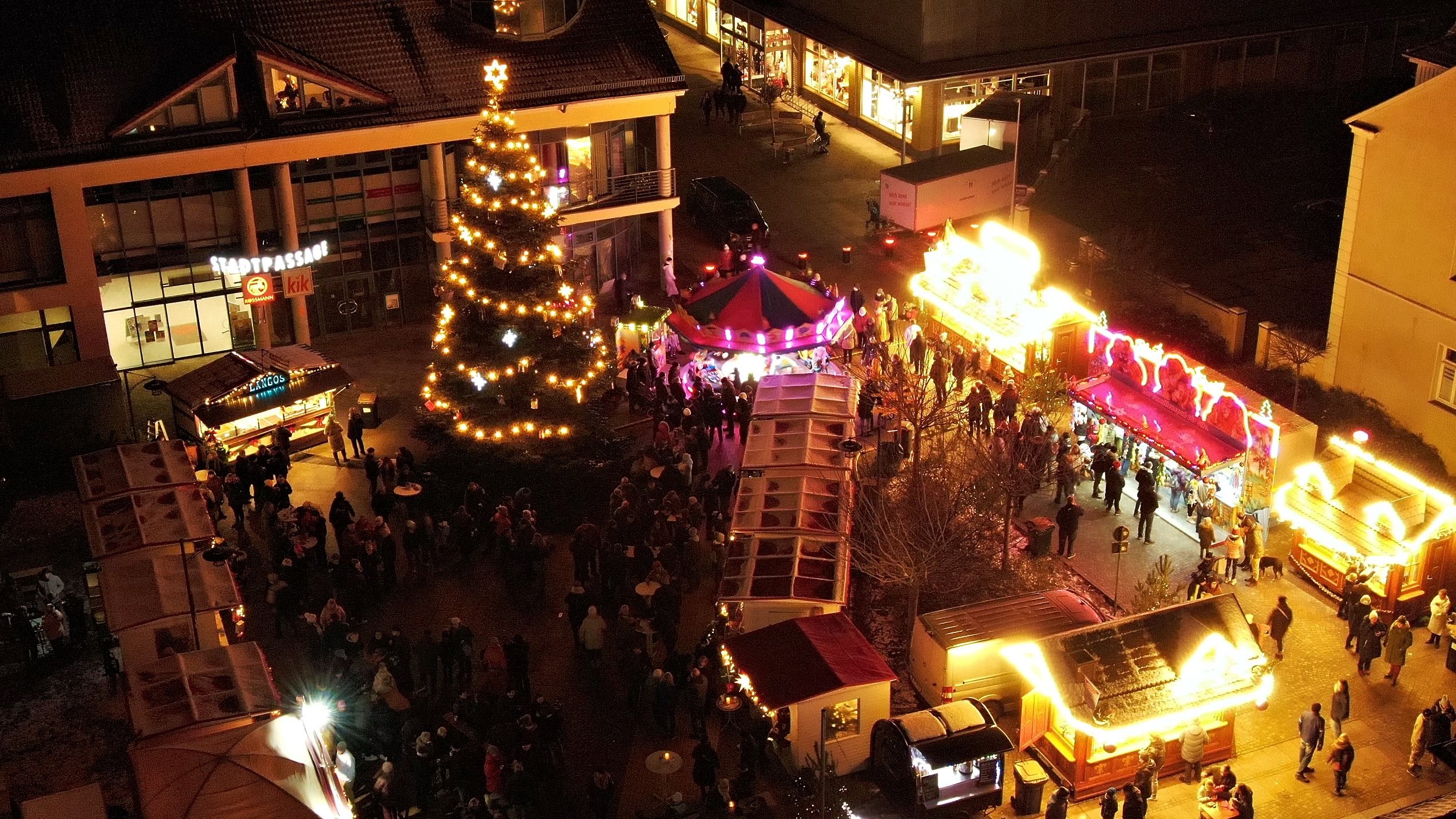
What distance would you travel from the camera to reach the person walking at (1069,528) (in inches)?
1155

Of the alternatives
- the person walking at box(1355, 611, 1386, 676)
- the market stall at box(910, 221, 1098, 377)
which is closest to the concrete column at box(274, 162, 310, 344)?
the market stall at box(910, 221, 1098, 377)

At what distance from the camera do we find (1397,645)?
25.3m

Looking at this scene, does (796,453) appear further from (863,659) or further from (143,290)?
(143,290)

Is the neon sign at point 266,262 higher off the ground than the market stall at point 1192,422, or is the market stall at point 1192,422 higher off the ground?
the neon sign at point 266,262

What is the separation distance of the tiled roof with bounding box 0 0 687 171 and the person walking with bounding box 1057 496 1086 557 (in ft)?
52.9

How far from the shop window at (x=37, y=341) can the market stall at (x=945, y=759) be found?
2292cm

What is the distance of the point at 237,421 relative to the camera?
3319 cm

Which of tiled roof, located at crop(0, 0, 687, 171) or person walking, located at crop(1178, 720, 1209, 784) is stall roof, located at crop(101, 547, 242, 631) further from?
person walking, located at crop(1178, 720, 1209, 784)

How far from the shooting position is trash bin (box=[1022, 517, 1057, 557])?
1164 inches

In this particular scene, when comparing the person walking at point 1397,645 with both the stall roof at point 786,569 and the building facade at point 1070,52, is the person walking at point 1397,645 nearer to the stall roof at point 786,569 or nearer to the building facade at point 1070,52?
the stall roof at point 786,569

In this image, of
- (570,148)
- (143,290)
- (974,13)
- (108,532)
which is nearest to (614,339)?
(570,148)

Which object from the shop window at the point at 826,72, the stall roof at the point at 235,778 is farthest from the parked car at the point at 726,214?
the stall roof at the point at 235,778

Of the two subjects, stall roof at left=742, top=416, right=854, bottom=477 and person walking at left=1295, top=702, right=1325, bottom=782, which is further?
stall roof at left=742, top=416, right=854, bottom=477

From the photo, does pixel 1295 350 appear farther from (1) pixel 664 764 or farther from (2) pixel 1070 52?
(2) pixel 1070 52
